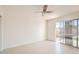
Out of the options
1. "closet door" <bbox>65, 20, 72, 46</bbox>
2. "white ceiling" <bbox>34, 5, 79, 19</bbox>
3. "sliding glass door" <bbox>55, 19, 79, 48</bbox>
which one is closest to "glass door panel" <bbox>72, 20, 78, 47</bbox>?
"sliding glass door" <bbox>55, 19, 79, 48</bbox>

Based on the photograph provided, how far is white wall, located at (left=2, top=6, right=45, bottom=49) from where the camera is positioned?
6.21 meters

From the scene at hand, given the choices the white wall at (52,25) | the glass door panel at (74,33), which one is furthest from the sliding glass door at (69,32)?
the white wall at (52,25)

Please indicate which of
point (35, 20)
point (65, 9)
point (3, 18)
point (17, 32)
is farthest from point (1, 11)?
point (65, 9)

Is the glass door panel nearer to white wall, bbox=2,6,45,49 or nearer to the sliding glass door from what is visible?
the sliding glass door

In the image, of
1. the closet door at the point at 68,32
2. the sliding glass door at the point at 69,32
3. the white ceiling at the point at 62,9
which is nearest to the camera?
the white ceiling at the point at 62,9

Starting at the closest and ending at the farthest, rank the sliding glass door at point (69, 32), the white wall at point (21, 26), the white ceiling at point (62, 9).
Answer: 1. the white wall at point (21, 26)
2. the white ceiling at point (62, 9)
3. the sliding glass door at point (69, 32)

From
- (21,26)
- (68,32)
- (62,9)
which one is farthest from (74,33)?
(21,26)

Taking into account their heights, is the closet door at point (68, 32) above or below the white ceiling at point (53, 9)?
below

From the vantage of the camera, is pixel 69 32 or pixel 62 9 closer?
pixel 62 9

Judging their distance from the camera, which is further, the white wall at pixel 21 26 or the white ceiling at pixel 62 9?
the white ceiling at pixel 62 9

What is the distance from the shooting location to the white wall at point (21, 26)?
6215 millimetres

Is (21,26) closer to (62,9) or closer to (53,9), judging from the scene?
(53,9)

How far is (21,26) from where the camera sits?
7.19 m

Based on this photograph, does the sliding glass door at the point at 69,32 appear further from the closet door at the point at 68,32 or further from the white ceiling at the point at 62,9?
the white ceiling at the point at 62,9
